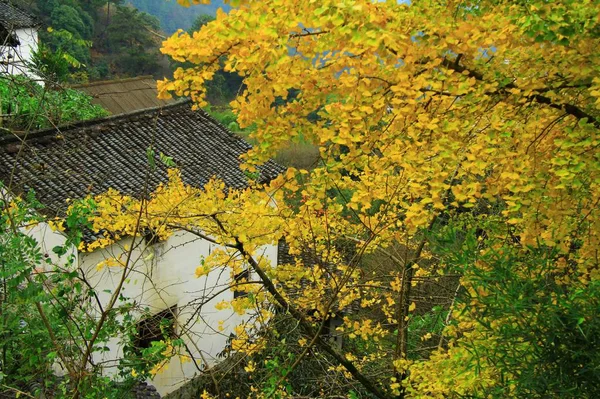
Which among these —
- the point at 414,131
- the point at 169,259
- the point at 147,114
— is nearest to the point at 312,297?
the point at 414,131

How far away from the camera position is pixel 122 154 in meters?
11.6

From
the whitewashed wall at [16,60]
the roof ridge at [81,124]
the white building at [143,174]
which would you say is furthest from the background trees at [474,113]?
the white building at [143,174]

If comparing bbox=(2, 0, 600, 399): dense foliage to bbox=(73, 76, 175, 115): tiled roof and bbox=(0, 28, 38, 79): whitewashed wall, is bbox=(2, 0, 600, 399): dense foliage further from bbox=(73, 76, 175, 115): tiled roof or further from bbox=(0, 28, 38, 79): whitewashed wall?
bbox=(73, 76, 175, 115): tiled roof

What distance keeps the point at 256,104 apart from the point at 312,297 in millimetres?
3351

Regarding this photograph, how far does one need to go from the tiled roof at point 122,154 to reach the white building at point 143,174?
0.06 feet

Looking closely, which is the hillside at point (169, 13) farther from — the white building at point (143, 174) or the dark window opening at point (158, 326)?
the dark window opening at point (158, 326)

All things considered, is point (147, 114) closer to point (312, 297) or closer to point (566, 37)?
point (312, 297)

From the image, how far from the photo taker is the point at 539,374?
2.88 m

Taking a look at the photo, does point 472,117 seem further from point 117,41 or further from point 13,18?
point 117,41

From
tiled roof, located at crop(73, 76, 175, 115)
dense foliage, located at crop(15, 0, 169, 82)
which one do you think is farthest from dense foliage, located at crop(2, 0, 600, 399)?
dense foliage, located at crop(15, 0, 169, 82)

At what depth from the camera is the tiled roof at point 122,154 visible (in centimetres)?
Answer: 977

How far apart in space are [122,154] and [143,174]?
67 cm

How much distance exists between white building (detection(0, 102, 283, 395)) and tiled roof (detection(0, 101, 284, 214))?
2 cm

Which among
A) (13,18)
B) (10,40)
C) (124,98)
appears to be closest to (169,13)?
(124,98)
